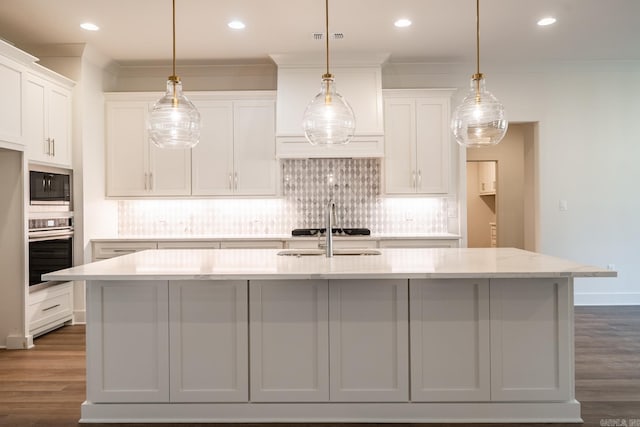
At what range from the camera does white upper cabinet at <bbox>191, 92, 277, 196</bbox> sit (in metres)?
5.19

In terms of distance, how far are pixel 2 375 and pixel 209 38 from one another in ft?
11.0

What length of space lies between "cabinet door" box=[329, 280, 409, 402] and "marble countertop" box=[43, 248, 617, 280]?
0.51 feet

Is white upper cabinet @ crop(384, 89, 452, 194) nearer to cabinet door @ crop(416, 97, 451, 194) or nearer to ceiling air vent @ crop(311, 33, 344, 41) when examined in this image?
cabinet door @ crop(416, 97, 451, 194)

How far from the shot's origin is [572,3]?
12.7 feet

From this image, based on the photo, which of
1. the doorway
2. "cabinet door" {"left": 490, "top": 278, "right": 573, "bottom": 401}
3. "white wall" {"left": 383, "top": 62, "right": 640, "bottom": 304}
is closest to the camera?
"cabinet door" {"left": 490, "top": 278, "right": 573, "bottom": 401}

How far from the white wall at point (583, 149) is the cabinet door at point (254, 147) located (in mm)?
1470

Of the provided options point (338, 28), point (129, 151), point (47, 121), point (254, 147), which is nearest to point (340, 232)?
point (254, 147)

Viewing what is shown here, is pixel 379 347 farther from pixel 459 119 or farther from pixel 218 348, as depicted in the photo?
pixel 459 119

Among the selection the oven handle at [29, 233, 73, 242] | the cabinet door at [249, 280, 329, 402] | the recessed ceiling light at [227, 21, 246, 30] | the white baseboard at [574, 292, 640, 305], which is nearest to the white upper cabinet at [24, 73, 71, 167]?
the oven handle at [29, 233, 73, 242]

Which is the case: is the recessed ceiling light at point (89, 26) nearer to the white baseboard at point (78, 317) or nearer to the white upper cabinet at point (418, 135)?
the white baseboard at point (78, 317)

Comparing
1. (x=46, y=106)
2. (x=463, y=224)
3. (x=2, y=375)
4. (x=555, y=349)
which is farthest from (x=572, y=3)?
(x=2, y=375)

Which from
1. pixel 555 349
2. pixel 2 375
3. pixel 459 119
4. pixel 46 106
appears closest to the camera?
pixel 555 349

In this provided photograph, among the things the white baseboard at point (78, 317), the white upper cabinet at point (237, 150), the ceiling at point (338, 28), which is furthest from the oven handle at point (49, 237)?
the ceiling at point (338, 28)

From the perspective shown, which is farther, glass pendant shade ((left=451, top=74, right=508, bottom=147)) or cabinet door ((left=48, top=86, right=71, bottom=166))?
cabinet door ((left=48, top=86, right=71, bottom=166))
